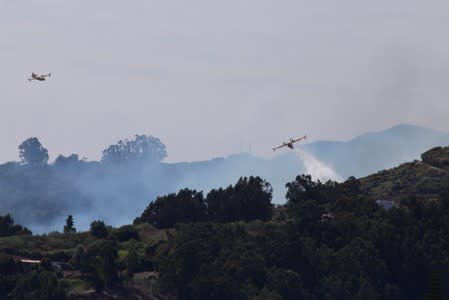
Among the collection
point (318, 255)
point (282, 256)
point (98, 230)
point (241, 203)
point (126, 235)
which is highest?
point (241, 203)

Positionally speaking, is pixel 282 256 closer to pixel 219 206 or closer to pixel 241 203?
pixel 241 203

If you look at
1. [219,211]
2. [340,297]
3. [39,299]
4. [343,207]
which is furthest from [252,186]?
[39,299]

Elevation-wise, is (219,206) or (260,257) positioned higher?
(219,206)

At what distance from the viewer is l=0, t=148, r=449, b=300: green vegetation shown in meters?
141

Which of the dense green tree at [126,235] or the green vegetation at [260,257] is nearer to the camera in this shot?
the green vegetation at [260,257]

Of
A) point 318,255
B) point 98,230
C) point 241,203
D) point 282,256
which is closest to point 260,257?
point 282,256

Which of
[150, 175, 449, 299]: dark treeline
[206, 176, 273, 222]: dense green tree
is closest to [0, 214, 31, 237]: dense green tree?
[150, 175, 449, 299]: dark treeline

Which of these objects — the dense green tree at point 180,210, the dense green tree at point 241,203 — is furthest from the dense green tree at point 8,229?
the dense green tree at point 241,203

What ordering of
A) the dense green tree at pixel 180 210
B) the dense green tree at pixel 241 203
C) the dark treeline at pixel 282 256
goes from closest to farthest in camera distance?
the dark treeline at pixel 282 256, the dense green tree at pixel 180 210, the dense green tree at pixel 241 203

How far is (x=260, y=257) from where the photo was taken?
14575cm

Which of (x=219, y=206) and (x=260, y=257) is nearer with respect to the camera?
(x=260, y=257)

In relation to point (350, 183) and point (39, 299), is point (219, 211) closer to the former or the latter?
point (350, 183)

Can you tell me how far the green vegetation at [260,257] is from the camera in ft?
461

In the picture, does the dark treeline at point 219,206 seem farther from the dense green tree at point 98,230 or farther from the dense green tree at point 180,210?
the dense green tree at point 98,230
